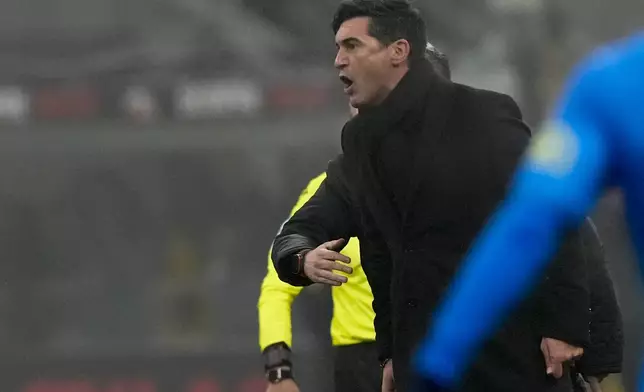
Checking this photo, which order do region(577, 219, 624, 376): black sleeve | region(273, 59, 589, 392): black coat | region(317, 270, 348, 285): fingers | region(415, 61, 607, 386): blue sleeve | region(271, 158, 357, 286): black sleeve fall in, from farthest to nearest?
1. region(577, 219, 624, 376): black sleeve
2. region(271, 158, 357, 286): black sleeve
3. region(317, 270, 348, 285): fingers
4. region(273, 59, 589, 392): black coat
5. region(415, 61, 607, 386): blue sleeve

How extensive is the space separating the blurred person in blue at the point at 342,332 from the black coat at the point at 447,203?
91cm

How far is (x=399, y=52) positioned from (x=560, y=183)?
114cm

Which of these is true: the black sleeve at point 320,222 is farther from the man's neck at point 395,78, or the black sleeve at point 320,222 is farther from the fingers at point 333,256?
the man's neck at point 395,78

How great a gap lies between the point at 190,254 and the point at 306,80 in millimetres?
930

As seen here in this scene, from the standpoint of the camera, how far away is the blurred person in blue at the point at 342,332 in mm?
3330

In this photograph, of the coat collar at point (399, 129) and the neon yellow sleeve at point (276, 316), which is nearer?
the coat collar at point (399, 129)

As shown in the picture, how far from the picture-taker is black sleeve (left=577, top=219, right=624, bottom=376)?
2.96 meters

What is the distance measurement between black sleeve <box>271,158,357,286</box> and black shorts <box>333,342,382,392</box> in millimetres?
669

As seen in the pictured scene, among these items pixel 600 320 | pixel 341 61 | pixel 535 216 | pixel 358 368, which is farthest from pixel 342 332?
pixel 535 216

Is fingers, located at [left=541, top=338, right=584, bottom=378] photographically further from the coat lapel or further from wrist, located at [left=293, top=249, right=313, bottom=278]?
wrist, located at [left=293, top=249, right=313, bottom=278]

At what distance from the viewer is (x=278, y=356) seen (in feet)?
11.4

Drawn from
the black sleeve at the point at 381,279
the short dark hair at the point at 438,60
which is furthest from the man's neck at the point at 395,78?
the short dark hair at the point at 438,60

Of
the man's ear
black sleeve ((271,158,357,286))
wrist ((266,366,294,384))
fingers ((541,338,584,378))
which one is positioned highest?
the man's ear

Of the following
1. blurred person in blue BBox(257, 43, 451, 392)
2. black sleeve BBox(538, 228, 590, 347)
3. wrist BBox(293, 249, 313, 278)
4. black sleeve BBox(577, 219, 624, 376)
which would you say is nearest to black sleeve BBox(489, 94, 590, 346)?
black sleeve BBox(538, 228, 590, 347)
